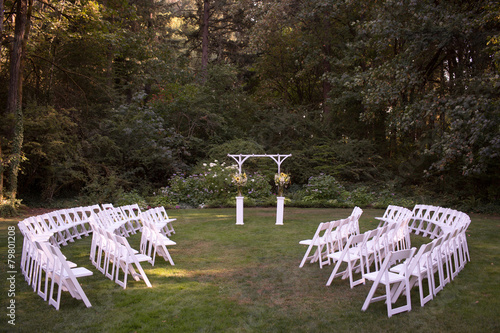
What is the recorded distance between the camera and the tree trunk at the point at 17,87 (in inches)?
496

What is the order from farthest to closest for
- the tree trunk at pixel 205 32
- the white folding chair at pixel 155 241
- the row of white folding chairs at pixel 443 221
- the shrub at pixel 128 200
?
the tree trunk at pixel 205 32 < the shrub at pixel 128 200 < the row of white folding chairs at pixel 443 221 < the white folding chair at pixel 155 241

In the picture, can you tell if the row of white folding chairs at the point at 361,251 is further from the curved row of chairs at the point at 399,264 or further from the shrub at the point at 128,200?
the shrub at the point at 128,200

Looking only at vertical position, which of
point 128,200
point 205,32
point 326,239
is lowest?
point 128,200

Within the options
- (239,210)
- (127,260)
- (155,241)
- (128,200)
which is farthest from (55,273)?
(128,200)

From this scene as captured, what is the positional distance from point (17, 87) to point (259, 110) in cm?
1348

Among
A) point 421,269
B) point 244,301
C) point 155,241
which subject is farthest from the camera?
point 155,241

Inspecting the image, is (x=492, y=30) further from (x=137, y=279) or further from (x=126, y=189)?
(x=126, y=189)

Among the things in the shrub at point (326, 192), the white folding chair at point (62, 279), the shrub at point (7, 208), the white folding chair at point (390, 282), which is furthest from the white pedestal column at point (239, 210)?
the shrub at point (7, 208)

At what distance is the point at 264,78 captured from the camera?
85.1ft

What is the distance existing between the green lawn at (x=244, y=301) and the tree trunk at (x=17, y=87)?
5.67 m

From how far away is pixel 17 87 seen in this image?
12.9 meters

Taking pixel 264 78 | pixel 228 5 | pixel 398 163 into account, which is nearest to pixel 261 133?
pixel 264 78

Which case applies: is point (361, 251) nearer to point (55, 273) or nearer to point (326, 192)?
point (55, 273)

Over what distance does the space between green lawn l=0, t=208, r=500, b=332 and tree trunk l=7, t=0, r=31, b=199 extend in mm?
5674
